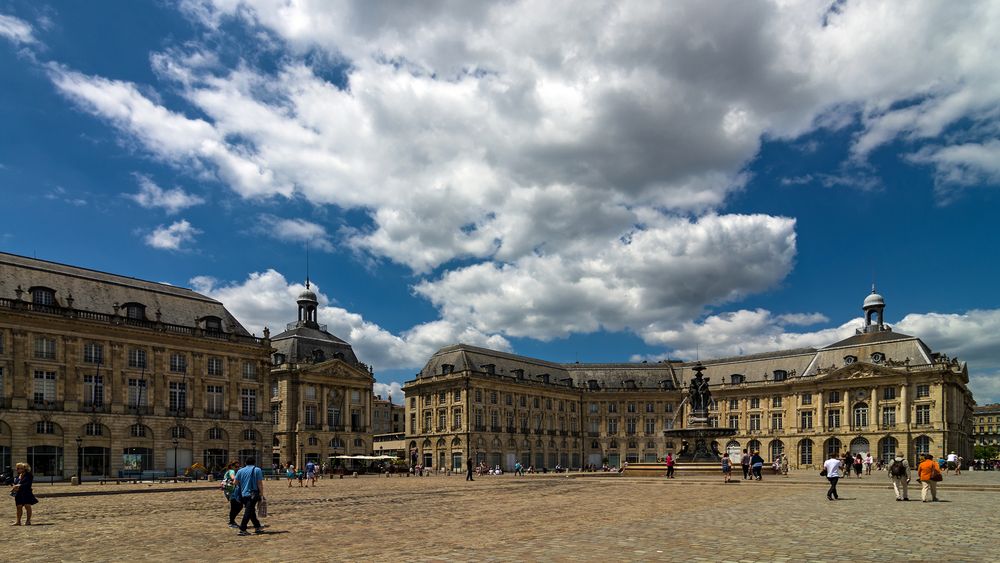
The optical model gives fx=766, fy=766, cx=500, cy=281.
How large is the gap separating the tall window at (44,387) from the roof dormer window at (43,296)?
5.04 meters

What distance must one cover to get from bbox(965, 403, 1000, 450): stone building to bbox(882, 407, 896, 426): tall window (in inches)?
4438

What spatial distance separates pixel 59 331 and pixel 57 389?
4183 millimetres

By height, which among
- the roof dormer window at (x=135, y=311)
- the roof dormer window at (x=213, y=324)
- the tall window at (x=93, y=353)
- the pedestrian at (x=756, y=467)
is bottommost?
the pedestrian at (x=756, y=467)

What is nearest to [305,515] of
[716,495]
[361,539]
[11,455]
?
[361,539]

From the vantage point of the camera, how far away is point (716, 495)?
27.5m

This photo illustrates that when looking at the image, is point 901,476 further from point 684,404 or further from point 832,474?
point 684,404

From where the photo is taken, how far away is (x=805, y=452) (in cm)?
9194

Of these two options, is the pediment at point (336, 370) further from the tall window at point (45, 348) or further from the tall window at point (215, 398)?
the tall window at point (45, 348)

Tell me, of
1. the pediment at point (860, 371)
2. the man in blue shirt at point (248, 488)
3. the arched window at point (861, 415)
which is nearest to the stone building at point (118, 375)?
the man in blue shirt at point (248, 488)

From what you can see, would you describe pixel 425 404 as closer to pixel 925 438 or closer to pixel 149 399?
pixel 149 399

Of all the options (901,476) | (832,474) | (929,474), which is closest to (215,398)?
(832,474)

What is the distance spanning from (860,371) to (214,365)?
68.9m

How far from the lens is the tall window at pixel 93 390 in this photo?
186ft

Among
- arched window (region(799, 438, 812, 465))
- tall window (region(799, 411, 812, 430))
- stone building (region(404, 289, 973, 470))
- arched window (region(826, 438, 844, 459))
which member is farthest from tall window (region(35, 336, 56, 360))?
arched window (region(799, 438, 812, 465))
